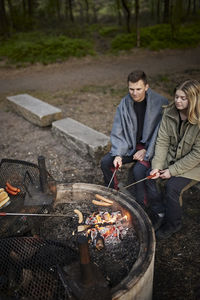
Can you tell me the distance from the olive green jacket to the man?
19 cm

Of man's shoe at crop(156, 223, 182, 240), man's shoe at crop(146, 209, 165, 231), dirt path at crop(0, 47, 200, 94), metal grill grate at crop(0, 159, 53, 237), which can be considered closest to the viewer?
metal grill grate at crop(0, 159, 53, 237)

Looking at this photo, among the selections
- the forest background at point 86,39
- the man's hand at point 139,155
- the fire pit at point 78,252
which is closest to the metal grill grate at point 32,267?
the fire pit at point 78,252

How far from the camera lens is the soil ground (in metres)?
3.08

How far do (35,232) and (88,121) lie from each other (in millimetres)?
4013

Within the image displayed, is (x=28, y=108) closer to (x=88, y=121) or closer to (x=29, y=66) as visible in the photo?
(x=88, y=121)

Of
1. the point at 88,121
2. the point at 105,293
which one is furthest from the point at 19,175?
the point at 88,121

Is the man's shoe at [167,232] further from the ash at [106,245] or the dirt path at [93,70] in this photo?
the dirt path at [93,70]

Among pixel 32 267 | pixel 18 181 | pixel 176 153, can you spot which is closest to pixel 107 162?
pixel 176 153

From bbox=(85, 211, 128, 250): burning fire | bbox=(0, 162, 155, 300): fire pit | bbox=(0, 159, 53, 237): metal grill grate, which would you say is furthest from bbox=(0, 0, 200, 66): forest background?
bbox=(85, 211, 128, 250): burning fire

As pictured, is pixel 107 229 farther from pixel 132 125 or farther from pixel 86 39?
pixel 86 39

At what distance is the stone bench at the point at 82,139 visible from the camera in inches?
189

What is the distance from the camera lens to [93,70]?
1148 cm

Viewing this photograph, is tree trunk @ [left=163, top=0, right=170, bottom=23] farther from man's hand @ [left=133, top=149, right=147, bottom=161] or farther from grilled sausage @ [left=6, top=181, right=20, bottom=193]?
grilled sausage @ [left=6, top=181, right=20, bottom=193]

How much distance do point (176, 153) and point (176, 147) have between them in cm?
9
